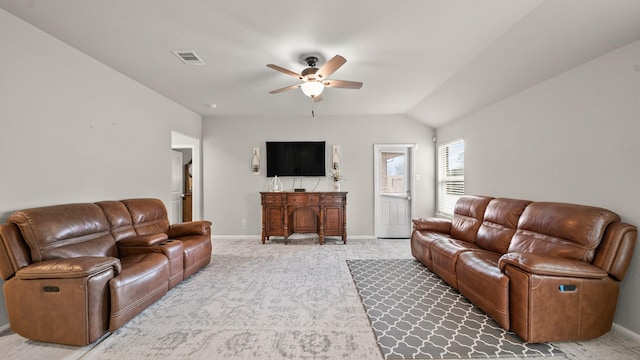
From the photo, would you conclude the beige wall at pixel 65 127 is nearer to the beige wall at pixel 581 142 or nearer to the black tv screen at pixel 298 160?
the black tv screen at pixel 298 160

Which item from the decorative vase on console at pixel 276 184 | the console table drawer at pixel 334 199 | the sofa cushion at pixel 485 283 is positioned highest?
the decorative vase on console at pixel 276 184

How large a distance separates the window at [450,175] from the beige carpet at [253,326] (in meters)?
2.79

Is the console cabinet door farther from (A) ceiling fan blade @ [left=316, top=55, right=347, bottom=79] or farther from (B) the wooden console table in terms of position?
(A) ceiling fan blade @ [left=316, top=55, right=347, bottom=79]

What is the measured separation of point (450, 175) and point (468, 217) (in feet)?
5.33

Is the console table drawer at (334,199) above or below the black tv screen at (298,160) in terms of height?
below

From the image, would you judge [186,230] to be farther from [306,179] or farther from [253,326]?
[306,179]

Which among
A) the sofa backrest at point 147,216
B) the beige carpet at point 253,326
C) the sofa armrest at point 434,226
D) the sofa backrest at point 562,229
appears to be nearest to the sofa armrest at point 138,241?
the sofa backrest at point 147,216

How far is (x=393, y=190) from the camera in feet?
18.5

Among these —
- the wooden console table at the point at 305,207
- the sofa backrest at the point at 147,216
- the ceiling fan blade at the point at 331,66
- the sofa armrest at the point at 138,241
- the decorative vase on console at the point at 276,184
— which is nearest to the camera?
the ceiling fan blade at the point at 331,66

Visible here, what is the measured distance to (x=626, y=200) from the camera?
211 cm

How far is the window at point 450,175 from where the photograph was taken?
4730 mm

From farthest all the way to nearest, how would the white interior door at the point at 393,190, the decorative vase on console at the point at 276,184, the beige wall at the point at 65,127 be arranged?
the white interior door at the point at 393,190
the decorative vase on console at the point at 276,184
the beige wall at the point at 65,127

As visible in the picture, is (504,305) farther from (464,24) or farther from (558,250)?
(464,24)

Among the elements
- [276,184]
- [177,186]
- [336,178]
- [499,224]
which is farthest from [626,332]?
[177,186]
